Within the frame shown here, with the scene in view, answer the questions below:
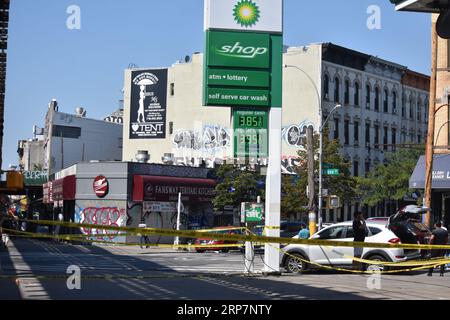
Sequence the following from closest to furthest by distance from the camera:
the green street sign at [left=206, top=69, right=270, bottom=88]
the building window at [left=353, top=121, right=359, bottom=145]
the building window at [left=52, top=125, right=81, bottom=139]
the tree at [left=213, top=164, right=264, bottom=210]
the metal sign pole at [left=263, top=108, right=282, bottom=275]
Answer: the metal sign pole at [left=263, top=108, right=282, bottom=275]
the green street sign at [left=206, top=69, right=270, bottom=88]
the tree at [left=213, top=164, right=264, bottom=210]
the building window at [left=353, top=121, right=359, bottom=145]
the building window at [left=52, top=125, right=81, bottom=139]

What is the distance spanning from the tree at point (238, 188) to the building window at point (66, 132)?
3502cm

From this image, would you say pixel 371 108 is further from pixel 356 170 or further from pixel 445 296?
pixel 445 296

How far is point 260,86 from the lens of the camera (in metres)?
20.4

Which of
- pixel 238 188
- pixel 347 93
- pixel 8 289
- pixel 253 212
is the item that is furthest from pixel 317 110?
pixel 8 289

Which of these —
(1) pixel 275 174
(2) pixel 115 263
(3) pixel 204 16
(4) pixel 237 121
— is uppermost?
(3) pixel 204 16

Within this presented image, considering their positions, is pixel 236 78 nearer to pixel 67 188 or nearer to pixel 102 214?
pixel 102 214

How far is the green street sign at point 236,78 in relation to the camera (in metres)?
20.1

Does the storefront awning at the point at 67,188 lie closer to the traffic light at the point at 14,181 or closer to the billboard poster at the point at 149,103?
the billboard poster at the point at 149,103

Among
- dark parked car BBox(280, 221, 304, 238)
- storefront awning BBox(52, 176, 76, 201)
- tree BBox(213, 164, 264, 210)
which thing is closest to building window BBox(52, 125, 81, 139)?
storefront awning BBox(52, 176, 76, 201)

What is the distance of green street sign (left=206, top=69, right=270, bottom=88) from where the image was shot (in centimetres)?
2012

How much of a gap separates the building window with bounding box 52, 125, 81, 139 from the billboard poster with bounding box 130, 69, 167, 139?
51.6ft

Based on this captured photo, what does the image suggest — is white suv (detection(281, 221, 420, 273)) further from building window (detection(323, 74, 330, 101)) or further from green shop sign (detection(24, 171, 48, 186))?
green shop sign (detection(24, 171, 48, 186))
